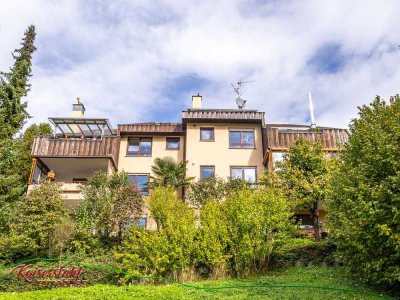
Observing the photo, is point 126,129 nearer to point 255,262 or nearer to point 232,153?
point 232,153

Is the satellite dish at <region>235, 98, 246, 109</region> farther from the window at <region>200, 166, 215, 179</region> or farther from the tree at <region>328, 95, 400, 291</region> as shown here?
the tree at <region>328, 95, 400, 291</region>

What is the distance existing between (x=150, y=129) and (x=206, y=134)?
4081 mm

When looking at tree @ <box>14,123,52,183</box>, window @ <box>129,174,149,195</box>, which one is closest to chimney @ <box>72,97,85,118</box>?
tree @ <box>14,123,52,183</box>

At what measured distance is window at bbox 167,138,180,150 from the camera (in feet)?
94.1

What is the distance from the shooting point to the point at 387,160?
11617 mm

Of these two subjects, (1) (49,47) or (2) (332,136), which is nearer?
(1) (49,47)

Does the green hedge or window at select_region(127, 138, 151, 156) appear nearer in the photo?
the green hedge

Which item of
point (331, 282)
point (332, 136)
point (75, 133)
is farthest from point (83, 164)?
point (331, 282)

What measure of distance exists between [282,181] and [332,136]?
6.94 meters

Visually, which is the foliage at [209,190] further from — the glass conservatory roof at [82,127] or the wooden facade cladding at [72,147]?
the glass conservatory roof at [82,127]

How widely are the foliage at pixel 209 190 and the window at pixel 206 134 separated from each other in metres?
5.86

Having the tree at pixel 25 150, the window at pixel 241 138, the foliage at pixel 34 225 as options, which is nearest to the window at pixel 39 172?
the tree at pixel 25 150

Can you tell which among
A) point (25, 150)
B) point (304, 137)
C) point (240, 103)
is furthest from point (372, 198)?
point (25, 150)

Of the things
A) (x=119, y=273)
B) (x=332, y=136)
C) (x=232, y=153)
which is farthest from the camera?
(x=232, y=153)
